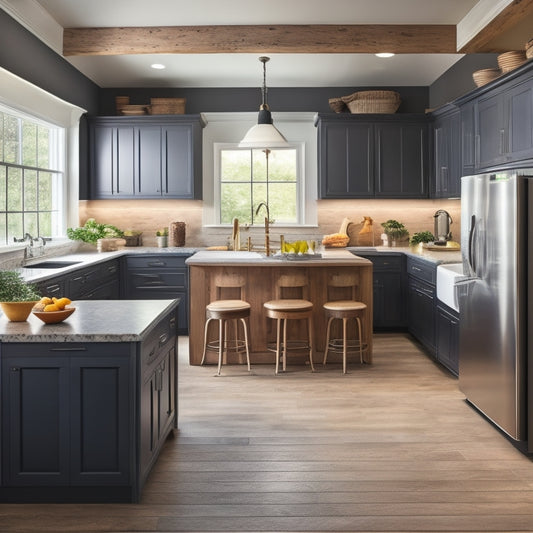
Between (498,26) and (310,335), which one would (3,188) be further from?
(498,26)

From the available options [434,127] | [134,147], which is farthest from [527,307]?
[134,147]

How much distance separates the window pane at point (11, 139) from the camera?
18.9 feet

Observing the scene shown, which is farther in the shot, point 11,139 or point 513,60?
point 11,139

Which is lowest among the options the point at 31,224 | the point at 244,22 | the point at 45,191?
the point at 31,224

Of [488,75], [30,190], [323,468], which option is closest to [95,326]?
[323,468]

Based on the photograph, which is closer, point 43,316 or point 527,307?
point 43,316

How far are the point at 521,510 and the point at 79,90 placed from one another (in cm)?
634

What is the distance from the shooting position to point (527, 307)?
3807mm

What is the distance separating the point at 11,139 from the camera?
588 centimetres

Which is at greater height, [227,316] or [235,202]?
[235,202]

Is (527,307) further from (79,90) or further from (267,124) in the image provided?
(79,90)

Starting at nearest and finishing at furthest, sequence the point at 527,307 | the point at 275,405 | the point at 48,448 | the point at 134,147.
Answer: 1. the point at 48,448
2. the point at 527,307
3. the point at 275,405
4. the point at 134,147

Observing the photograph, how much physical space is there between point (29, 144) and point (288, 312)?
308 centimetres

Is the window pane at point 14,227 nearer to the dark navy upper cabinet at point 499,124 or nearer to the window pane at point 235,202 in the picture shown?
the window pane at point 235,202
